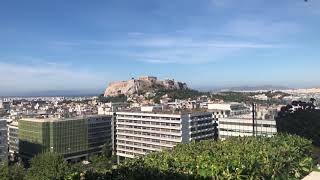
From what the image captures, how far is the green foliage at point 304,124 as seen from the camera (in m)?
30.7

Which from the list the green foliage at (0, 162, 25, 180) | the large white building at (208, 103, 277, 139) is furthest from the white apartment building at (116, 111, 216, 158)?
the green foliage at (0, 162, 25, 180)

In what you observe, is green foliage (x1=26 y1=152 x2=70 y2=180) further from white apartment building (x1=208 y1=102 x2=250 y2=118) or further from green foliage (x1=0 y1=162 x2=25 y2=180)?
white apartment building (x1=208 y1=102 x2=250 y2=118)

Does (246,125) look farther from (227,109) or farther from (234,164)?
(234,164)

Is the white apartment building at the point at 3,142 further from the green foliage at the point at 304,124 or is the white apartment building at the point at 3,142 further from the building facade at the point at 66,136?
the green foliage at the point at 304,124

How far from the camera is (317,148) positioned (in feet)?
98.5

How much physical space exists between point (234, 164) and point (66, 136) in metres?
57.2

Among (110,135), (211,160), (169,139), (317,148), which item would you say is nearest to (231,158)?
(211,160)

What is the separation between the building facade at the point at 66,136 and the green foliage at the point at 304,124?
4468 centimetres

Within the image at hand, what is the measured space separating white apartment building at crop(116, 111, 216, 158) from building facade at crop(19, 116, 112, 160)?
14.3ft

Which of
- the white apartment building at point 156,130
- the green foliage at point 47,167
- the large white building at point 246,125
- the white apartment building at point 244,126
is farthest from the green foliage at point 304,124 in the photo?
the white apartment building at point 156,130

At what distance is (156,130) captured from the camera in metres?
65.2

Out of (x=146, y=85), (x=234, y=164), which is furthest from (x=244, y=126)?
(x=146, y=85)

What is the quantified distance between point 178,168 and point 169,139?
150 feet

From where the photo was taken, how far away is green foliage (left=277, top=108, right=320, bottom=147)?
101 feet
